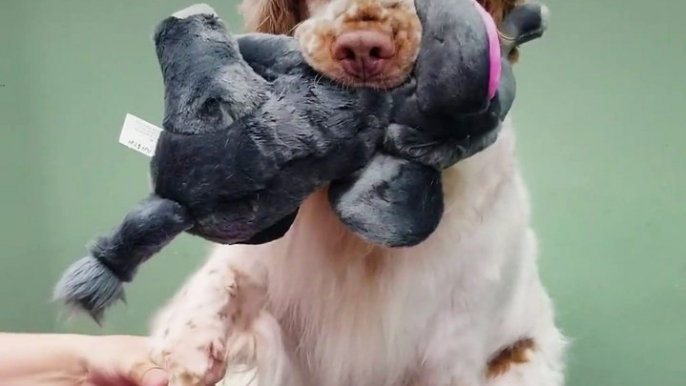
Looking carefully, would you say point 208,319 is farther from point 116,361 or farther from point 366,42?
point 366,42

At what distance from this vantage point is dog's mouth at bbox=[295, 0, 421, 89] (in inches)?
38.9

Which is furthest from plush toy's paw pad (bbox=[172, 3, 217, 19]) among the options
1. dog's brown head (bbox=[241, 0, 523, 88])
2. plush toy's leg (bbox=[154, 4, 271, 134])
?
dog's brown head (bbox=[241, 0, 523, 88])

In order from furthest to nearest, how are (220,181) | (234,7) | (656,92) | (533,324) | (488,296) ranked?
(234,7), (656,92), (533,324), (488,296), (220,181)

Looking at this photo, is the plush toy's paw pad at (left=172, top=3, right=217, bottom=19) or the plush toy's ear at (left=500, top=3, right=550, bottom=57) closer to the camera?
the plush toy's paw pad at (left=172, top=3, right=217, bottom=19)

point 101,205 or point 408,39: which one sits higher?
point 408,39

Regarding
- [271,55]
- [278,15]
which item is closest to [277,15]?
[278,15]

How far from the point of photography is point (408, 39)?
99cm

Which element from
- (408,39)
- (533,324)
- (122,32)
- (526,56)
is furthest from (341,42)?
(122,32)

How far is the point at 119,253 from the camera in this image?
948 millimetres

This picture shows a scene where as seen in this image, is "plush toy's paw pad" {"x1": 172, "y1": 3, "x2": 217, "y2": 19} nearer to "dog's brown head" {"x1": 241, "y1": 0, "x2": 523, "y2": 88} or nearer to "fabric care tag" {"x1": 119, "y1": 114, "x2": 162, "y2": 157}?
"dog's brown head" {"x1": 241, "y1": 0, "x2": 523, "y2": 88}

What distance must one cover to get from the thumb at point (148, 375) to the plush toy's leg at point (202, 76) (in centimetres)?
40

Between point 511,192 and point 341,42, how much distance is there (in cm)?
48

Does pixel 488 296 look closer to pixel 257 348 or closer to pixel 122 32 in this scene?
pixel 257 348

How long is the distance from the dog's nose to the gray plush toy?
0.08 feet
